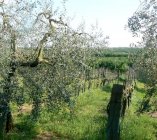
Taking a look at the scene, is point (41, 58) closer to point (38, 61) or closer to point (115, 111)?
point (38, 61)


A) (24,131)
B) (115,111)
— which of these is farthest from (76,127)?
(115,111)

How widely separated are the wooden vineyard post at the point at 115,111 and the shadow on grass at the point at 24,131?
8.13 m

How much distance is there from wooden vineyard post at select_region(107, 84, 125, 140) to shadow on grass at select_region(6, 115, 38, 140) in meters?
8.13

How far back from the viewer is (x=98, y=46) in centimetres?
2275

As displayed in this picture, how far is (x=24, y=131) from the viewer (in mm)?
19359

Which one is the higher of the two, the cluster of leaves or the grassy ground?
the cluster of leaves

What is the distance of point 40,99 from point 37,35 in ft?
9.67

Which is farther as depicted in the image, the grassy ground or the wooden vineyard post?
the grassy ground

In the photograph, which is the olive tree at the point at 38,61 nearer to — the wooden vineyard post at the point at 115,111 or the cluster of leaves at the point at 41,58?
the cluster of leaves at the point at 41,58

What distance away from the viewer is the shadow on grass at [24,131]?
1805 centimetres

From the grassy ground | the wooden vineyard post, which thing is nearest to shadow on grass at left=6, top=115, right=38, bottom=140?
the grassy ground

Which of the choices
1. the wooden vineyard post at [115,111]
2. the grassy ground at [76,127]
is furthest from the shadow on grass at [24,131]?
the wooden vineyard post at [115,111]

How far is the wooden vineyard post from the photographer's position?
33.3ft

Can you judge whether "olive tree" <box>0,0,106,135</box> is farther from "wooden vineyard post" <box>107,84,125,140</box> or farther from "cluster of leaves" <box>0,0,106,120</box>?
"wooden vineyard post" <box>107,84,125,140</box>
